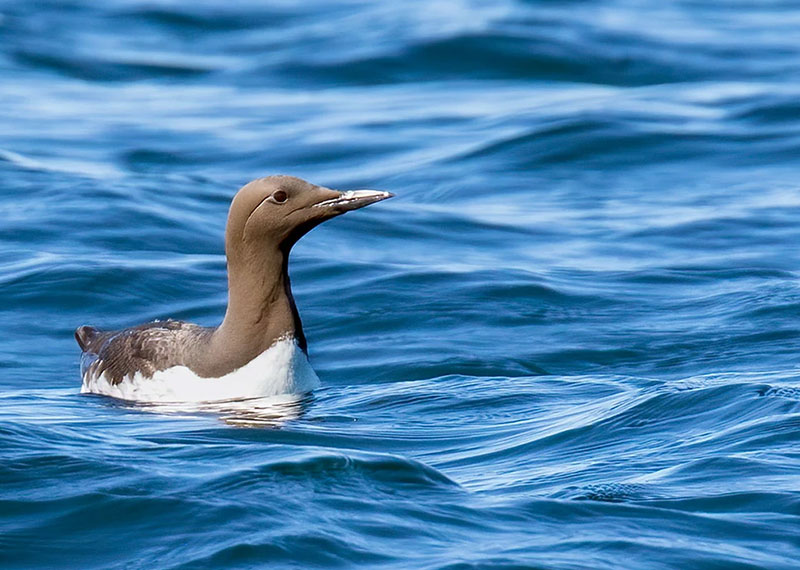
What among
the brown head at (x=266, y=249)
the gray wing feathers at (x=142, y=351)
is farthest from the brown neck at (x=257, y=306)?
the gray wing feathers at (x=142, y=351)

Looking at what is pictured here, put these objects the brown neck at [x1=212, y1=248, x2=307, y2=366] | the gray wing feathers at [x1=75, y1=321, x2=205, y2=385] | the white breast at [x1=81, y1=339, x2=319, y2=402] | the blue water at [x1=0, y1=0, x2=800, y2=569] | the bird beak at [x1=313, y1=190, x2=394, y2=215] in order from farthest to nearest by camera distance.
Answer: the gray wing feathers at [x1=75, y1=321, x2=205, y2=385], the brown neck at [x1=212, y1=248, x2=307, y2=366], the white breast at [x1=81, y1=339, x2=319, y2=402], the bird beak at [x1=313, y1=190, x2=394, y2=215], the blue water at [x1=0, y1=0, x2=800, y2=569]

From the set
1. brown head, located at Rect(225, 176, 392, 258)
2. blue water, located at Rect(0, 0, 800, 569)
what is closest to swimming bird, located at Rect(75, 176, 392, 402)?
brown head, located at Rect(225, 176, 392, 258)

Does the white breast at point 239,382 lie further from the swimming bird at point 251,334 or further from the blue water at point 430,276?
the blue water at point 430,276

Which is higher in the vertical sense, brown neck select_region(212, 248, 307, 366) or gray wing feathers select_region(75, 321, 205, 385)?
brown neck select_region(212, 248, 307, 366)

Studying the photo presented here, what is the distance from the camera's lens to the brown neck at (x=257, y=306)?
854 centimetres

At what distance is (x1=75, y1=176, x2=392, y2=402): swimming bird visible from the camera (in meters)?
8.39

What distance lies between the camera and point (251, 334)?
8547 mm

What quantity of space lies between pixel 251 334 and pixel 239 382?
273 mm

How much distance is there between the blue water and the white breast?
0.59 ft

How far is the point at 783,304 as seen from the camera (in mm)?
10867

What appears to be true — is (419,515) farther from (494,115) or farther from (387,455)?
(494,115)

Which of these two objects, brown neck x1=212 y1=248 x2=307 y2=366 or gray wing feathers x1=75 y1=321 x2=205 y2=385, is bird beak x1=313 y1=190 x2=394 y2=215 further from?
gray wing feathers x1=75 y1=321 x2=205 y2=385

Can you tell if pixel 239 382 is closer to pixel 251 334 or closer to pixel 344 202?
pixel 251 334

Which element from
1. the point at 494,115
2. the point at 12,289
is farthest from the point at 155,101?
the point at 12,289
